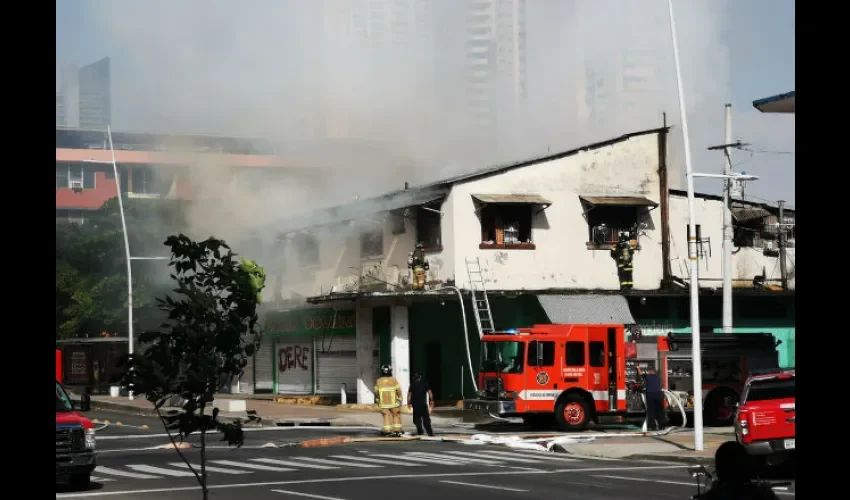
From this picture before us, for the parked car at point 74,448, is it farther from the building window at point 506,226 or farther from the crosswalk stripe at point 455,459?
the building window at point 506,226

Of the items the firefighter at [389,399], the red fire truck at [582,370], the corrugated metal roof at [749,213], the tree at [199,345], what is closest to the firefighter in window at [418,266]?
the red fire truck at [582,370]

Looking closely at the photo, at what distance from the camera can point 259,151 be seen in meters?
47.6

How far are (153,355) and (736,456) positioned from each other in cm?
530

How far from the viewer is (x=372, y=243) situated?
44.4 meters

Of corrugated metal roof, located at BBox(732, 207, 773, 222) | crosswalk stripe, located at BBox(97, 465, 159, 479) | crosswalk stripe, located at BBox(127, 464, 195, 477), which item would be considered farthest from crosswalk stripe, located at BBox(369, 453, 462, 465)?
corrugated metal roof, located at BBox(732, 207, 773, 222)

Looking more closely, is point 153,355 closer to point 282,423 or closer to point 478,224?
point 282,423

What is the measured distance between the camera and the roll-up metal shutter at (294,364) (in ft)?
158

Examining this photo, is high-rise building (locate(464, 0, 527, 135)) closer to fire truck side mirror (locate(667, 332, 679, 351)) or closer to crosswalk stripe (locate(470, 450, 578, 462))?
fire truck side mirror (locate(667, 332, 679, 351))

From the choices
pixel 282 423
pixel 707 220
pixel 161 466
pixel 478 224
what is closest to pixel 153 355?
pixel 161 466

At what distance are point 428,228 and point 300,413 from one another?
698cm

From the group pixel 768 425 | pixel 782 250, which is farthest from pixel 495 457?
pixel 782 250

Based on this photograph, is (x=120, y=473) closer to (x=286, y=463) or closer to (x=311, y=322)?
(x=286, y=463)

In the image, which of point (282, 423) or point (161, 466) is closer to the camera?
point (161, 466)
